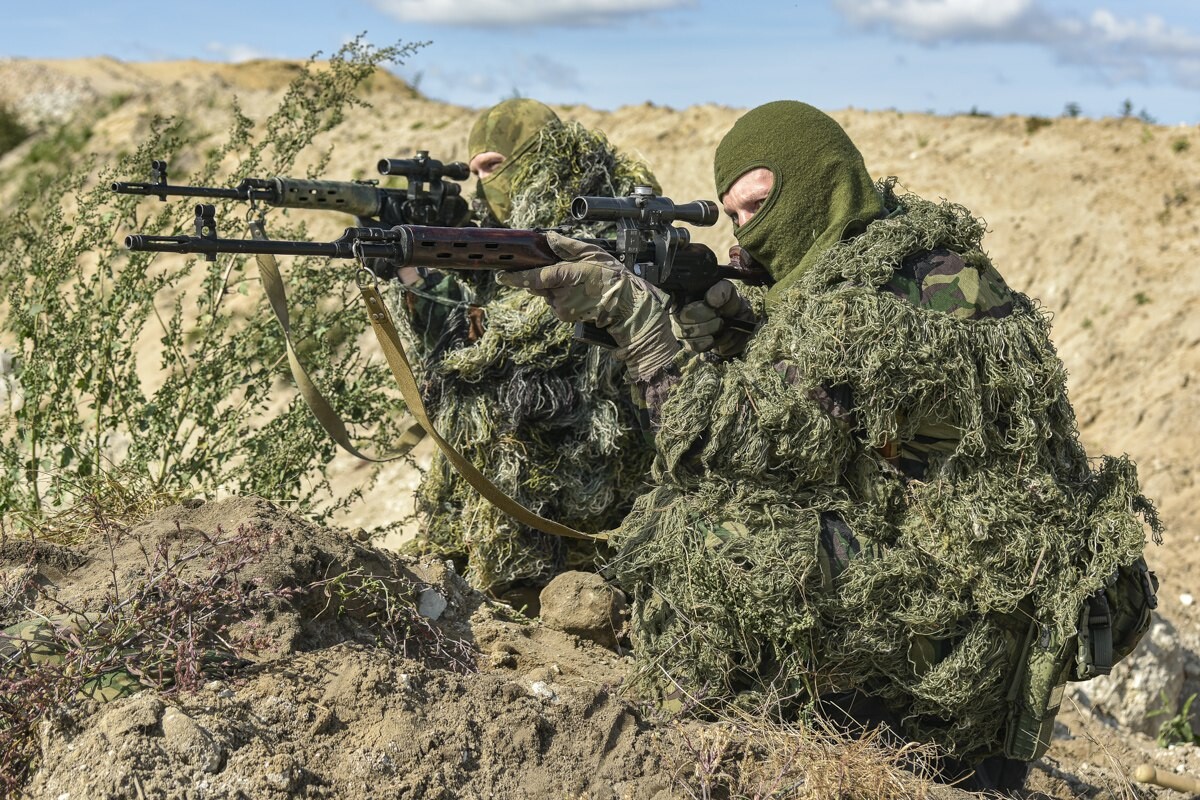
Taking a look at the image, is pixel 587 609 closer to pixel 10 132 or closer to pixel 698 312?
pixel 698 312

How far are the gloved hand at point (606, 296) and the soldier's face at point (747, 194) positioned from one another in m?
0.40

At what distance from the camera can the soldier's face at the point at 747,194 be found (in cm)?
326

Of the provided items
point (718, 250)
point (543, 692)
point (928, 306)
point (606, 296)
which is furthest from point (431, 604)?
point (718, 250)

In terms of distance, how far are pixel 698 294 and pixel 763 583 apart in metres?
0.84

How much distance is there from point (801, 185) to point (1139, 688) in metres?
3.59

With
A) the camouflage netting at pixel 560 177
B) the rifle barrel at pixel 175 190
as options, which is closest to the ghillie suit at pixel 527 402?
Answer: the camouflage netting at pixel 560 177

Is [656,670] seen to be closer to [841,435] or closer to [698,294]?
[841,435]

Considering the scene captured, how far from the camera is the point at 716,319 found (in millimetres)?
3354

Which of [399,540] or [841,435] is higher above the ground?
[841,435]

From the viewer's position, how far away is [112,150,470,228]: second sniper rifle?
4.13 m

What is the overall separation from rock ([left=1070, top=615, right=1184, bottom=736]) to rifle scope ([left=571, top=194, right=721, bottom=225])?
11.0 feet

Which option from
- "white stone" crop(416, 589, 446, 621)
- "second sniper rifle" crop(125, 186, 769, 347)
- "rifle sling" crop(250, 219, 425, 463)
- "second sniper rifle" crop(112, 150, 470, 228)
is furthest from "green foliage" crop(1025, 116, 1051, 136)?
"white stone" crop(416, 589, 446, 621)

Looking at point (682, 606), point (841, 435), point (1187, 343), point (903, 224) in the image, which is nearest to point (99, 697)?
point (682, 606)

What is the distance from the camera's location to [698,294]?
334cm
